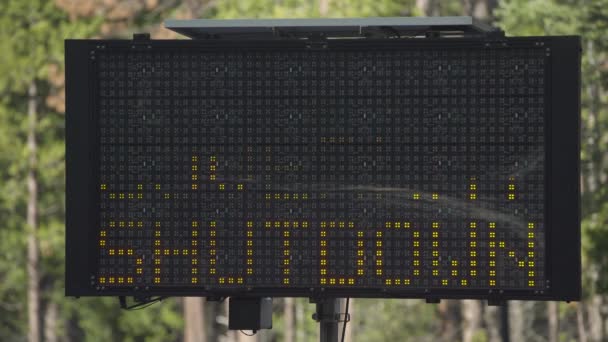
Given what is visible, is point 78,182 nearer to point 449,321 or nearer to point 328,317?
point 328,317

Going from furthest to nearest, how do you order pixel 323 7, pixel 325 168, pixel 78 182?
pixel 323 7, pixel 78 182, pixel 325 168

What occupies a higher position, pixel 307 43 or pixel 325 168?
pixel 307 43

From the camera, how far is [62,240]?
29.0 meters

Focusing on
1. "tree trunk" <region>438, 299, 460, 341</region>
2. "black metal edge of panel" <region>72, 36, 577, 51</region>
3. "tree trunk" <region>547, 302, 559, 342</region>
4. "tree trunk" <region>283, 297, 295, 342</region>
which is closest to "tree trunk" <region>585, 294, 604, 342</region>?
"tree trunk" <region>547, 302, 559, 342</region>

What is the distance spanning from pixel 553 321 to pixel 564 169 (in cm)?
2118

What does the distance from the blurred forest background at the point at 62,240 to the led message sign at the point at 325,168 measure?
18856 millimetres

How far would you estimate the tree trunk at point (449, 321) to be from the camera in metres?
28.5

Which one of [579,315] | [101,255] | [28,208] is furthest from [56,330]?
[101,255]

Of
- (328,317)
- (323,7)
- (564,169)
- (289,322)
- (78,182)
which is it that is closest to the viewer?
(564,169)

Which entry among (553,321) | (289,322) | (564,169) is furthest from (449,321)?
(564,169)

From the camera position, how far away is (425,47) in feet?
28.4

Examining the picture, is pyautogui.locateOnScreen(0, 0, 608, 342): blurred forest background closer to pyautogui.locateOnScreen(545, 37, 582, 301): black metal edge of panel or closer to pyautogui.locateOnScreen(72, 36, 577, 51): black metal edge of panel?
pyautogui.locateOnScreen(72, 36, 577, 51): black metal edge of panel

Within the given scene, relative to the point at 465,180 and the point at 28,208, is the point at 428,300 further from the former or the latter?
the point at 28,208

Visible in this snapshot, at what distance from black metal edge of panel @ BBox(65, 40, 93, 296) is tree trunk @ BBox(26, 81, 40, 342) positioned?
67.9 ft
